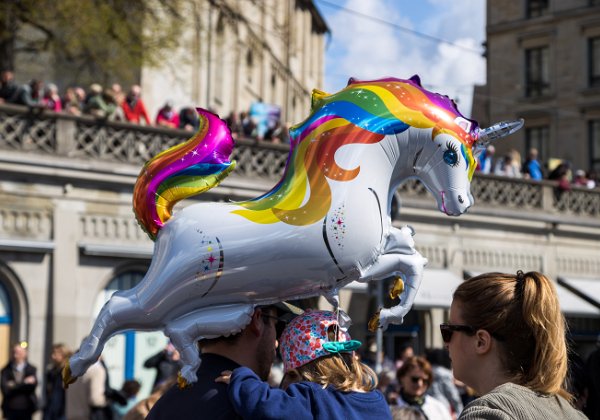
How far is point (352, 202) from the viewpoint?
4363 mm

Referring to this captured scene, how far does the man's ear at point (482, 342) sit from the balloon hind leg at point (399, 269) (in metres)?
0.77

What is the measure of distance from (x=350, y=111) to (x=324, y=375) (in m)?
1.13

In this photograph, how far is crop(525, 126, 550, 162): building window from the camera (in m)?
40.6

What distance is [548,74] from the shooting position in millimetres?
40344

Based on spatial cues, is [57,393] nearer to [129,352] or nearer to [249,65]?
[129,352]

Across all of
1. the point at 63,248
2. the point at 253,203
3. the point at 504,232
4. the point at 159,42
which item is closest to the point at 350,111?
the point at 253,203

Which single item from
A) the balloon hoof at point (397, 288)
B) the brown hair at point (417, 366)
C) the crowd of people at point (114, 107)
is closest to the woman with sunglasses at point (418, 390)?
the brown hair at point (417, 366)

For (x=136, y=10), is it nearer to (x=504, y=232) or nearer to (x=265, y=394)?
(x=504, y=232)

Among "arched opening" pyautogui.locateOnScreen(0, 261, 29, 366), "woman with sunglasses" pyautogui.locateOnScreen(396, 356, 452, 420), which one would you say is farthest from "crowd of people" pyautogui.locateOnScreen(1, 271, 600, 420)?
"arched opening" pyautogui.locateOnScreen(0, 261, 29, 366)

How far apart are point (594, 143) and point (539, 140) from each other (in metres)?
2.20

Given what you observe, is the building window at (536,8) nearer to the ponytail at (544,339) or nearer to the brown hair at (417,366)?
the brown hair at (417,366)

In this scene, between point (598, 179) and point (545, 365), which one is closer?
point (545, 365)

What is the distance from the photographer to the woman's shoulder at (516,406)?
11.0 feet

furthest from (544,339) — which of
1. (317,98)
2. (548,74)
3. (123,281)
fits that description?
(548,74)
